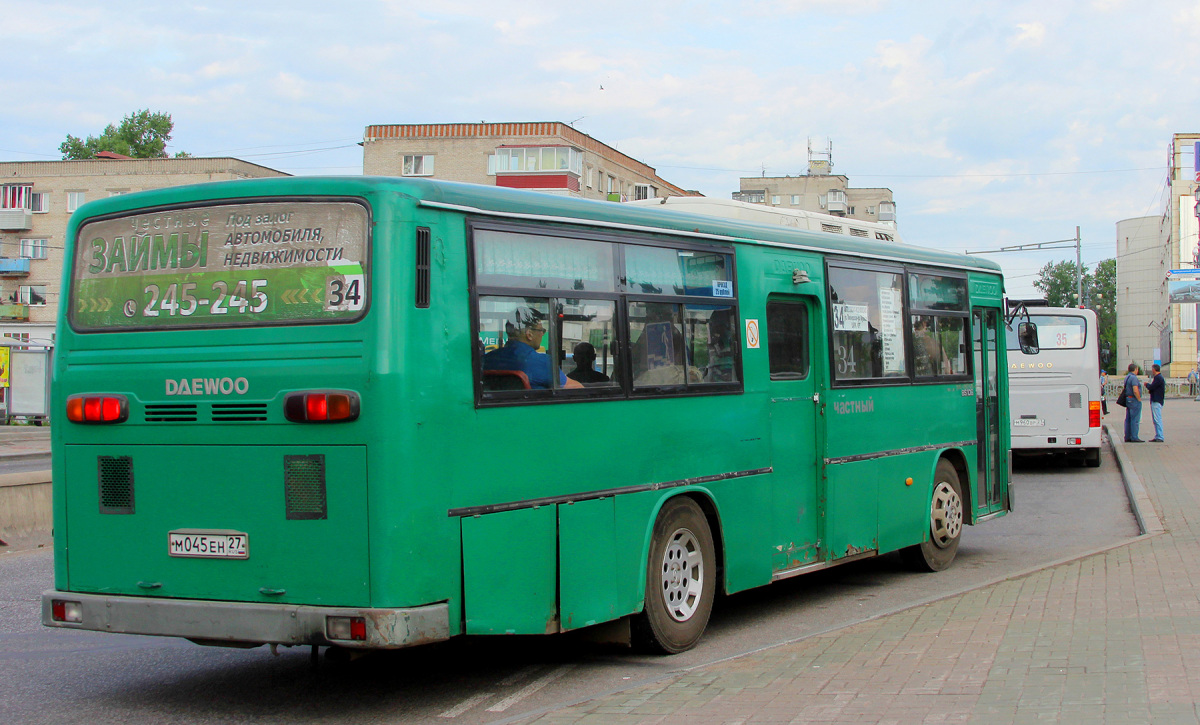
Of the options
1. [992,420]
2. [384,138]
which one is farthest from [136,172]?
[992,420]

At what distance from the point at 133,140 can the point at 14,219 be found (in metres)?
16.3

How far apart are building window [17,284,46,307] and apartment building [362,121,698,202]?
772 inches

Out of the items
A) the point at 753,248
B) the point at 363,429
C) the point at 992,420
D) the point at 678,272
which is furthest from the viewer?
the point at 992,420

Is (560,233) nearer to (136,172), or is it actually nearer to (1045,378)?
(1045,378)

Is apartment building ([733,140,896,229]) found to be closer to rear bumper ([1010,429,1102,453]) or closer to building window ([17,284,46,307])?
building window ([17,284,46,307])

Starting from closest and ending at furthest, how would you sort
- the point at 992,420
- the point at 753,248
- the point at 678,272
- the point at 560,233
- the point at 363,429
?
the point at 363,429
the point at 560,233
the point at 678,272
the point at 753,248
the point at 992,420

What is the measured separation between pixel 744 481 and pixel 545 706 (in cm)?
259

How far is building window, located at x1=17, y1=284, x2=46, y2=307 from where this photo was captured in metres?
68.9

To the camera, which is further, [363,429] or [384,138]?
[384,138]

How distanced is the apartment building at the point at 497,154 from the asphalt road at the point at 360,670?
53.2 m

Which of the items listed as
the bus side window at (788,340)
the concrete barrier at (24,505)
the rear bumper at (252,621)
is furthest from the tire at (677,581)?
the concrete barrier at (24,505)

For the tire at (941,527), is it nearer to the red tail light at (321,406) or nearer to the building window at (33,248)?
the red tail light at (321,406)

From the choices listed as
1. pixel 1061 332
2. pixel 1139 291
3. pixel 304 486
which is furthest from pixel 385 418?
pixel 1139 291

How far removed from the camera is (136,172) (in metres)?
67.9
